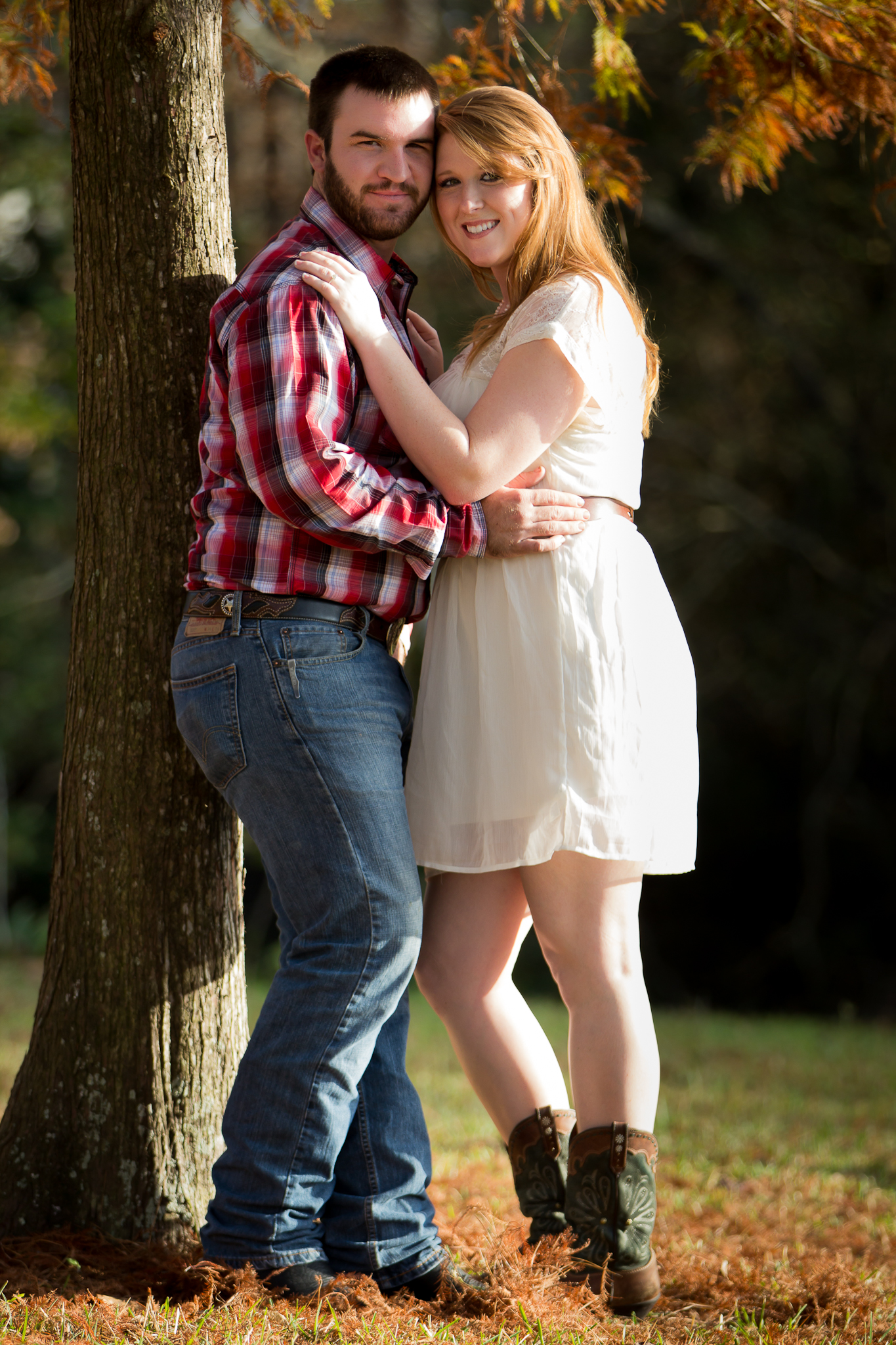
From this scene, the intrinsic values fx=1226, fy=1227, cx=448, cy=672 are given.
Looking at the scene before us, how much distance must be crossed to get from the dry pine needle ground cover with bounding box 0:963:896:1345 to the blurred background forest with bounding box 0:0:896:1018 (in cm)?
527

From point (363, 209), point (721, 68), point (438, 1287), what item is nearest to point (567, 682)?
point (363, 209)

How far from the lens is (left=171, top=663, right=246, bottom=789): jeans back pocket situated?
7.00 feet

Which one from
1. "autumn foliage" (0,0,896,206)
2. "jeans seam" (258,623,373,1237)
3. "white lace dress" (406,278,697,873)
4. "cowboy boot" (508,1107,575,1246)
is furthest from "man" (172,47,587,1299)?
"autumn foliage" (0,0,896,206)

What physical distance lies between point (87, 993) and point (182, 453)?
1.10m

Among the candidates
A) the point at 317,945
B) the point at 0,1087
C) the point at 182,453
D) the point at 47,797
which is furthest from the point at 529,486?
the point at 47,797

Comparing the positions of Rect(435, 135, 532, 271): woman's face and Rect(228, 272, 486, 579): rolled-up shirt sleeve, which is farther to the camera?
Rect(435, 135, 532, 271): woman's face

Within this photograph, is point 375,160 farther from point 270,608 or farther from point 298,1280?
point 298,1280

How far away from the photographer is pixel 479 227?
94.3 inches

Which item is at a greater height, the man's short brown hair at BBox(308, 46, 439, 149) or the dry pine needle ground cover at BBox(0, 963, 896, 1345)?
the man's short brown hair at BBox(308, 46, 439, 149)

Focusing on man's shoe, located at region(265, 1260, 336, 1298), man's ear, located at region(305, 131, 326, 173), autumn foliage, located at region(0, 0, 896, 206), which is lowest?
man's shoe, located at region(265, 1260, 336, 1298)

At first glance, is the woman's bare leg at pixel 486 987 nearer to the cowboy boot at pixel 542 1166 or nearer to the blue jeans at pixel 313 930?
the cowboy boot at pixel 542 1166

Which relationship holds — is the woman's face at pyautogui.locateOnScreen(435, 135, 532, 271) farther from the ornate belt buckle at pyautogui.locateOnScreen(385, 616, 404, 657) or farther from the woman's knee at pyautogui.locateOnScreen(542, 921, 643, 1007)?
the woman's knee at pyautogui.locateOnScreen(542, 921, 643, 1007)

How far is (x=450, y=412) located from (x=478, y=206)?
1.47 ft

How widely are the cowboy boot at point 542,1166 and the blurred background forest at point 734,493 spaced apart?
6.78m
